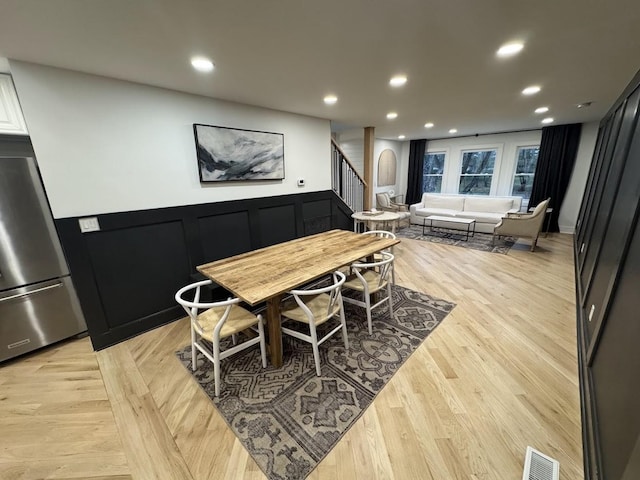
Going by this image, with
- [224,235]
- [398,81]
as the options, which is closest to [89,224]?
[224,235]

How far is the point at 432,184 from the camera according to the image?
7.96 meters

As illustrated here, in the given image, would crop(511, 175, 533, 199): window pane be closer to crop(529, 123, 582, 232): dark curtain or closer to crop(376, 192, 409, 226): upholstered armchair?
crop(529, 123, 582, 232): dark curtain

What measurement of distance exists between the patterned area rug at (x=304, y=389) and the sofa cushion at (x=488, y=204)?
4708 mm

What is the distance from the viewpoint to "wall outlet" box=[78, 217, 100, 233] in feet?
6.86

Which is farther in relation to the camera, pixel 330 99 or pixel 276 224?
pixel 276 224

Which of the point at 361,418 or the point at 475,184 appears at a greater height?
the point at 475,184

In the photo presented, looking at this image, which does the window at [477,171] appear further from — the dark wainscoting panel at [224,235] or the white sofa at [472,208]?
the dark wainscoting panel at [224,235]

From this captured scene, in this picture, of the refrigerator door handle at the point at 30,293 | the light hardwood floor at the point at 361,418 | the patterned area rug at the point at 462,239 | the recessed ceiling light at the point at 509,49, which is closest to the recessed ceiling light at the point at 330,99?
the recessed ceiling light at the point at 509,49

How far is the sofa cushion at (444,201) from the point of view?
253 inches

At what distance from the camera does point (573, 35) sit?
5.23 ft

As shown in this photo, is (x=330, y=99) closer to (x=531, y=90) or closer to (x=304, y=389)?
(x=531, y=90)

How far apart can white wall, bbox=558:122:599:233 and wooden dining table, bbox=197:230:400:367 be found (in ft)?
18.4

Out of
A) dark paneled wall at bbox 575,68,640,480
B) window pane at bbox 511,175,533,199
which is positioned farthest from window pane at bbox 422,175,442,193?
dark paneled wall at bbox 575,68,640,480

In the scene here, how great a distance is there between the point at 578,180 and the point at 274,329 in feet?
23.7
